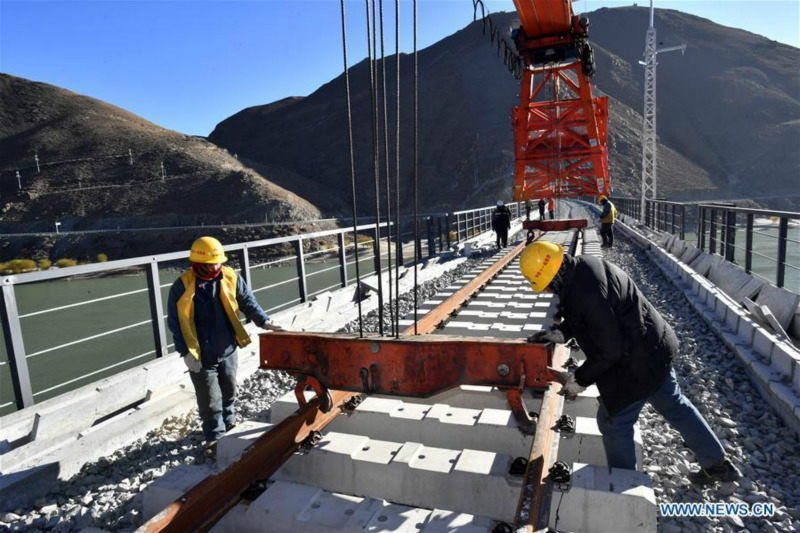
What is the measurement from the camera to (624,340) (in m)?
2.74

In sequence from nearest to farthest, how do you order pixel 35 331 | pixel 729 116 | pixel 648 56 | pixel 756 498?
pixel 756 498 → pixel 35 331 → pixel 648 56 → pixel 729 116

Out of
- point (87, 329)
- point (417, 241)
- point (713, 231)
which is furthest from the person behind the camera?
point (87, 329)

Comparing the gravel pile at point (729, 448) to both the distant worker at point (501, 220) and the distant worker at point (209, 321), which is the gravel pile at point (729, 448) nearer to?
the distant worker at point (209, 321)

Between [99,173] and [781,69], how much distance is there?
406 feet

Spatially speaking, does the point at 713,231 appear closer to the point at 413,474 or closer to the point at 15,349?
the point at 413,474

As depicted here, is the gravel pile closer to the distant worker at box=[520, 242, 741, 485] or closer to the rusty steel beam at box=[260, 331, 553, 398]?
the distant worker at box=[520, 242, 741, 485]

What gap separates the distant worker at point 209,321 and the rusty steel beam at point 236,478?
76cm

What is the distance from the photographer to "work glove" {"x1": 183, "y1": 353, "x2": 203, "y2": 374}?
138 inches

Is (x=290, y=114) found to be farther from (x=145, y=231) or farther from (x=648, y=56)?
(x=648, y=56)

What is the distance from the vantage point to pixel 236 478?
8.75ft

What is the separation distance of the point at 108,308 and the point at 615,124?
74.4 meters

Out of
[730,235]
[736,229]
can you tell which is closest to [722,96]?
[730,235]

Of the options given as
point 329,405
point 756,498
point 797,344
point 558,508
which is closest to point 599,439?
point 558,508

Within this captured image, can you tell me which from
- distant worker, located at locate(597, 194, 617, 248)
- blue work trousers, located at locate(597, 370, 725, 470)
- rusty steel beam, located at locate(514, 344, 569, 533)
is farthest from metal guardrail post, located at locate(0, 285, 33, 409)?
distant worker, located at locate(597, 194, 617, 248)
